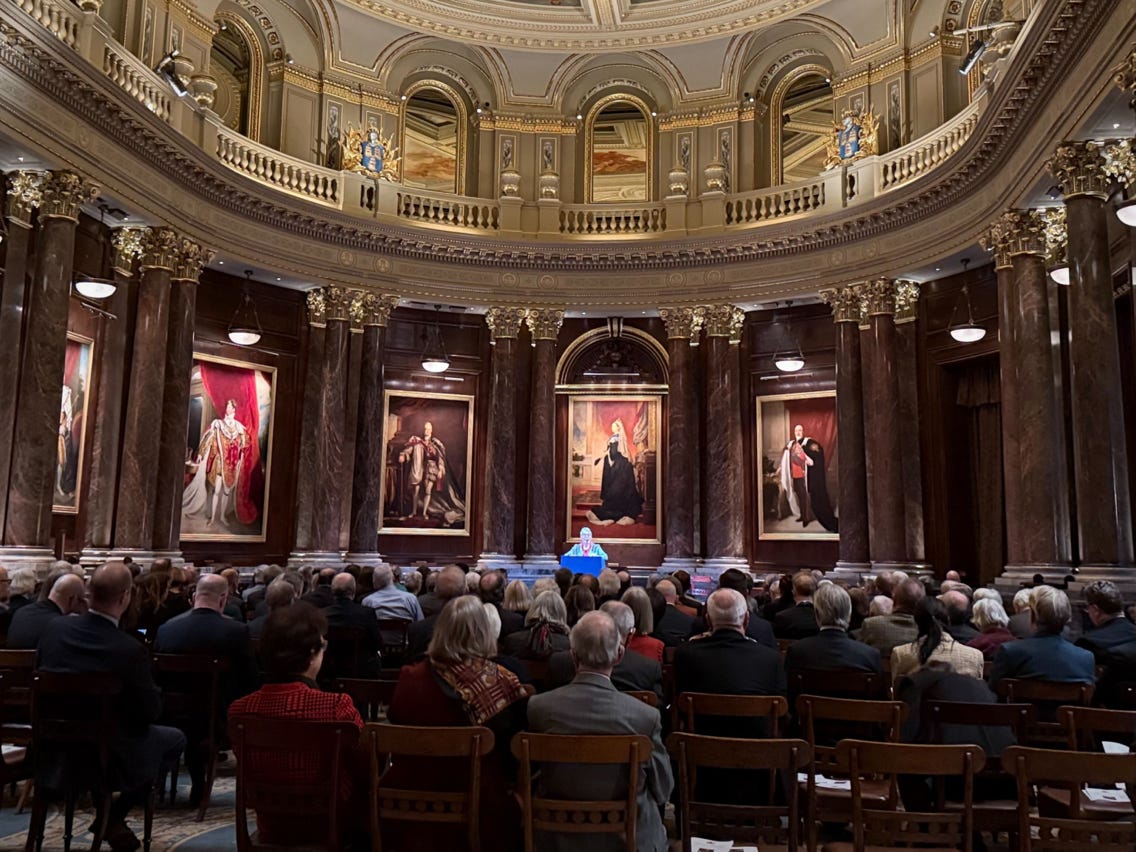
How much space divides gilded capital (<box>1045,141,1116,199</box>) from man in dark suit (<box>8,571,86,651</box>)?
1182 centimetres

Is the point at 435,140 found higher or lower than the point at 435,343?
higher

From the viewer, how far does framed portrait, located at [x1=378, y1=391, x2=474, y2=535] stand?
846 inches

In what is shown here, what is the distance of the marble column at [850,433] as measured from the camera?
1828 centimetres

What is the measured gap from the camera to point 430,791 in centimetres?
441

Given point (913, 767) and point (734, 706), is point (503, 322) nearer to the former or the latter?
point (734, 706)

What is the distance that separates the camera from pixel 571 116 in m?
22.2

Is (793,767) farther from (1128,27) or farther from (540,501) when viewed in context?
(540,501)

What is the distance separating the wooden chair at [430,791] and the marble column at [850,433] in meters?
14.6

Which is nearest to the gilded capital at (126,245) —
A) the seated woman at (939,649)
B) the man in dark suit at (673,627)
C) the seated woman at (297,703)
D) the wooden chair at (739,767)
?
the man in dark suit at (673,627)

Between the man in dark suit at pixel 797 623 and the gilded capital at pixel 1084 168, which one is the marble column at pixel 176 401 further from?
the gilded capital at pixel 1084 168

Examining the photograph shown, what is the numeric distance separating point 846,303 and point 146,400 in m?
12.6

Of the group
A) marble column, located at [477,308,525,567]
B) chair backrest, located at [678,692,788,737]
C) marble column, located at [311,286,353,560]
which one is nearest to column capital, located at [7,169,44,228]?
marble column, located at [311,286,353,560]

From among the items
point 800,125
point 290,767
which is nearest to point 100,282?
point 290,767

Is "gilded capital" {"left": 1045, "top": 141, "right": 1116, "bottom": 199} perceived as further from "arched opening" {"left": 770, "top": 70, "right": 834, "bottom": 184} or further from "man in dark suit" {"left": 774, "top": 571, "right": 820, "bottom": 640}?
"arched opening" {"left": 770, "top": 70, "right": 834, "bottom": 184}
